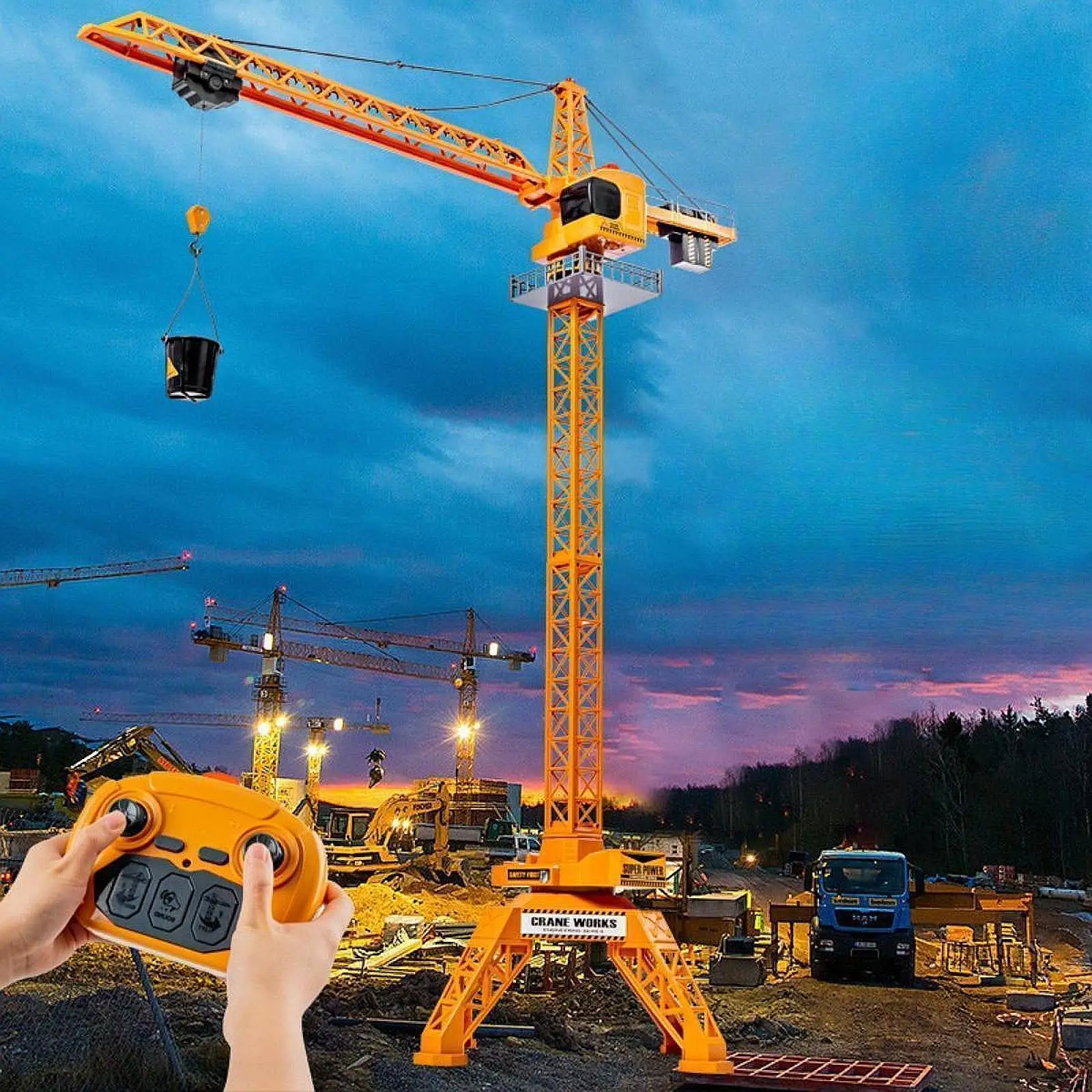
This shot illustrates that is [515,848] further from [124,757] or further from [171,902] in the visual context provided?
[171,902]

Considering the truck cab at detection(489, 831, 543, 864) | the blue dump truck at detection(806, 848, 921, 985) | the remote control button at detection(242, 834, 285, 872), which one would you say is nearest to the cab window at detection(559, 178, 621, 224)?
the blue dump truck at detection(806, 848, 921, 985)

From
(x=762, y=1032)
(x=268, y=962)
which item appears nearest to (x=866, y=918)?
(x=762, y=1032)

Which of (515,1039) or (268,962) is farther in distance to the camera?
(515,1039)

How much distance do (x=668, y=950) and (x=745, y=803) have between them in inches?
3799

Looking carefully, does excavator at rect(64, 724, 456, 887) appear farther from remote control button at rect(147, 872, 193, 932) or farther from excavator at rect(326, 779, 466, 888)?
remote control button at rect(147, 872, 193, 932)

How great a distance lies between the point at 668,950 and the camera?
1775 cm

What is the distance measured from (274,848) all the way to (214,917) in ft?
0.52

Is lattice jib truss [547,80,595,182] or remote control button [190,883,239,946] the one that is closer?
remote control button [190,883,239,946]

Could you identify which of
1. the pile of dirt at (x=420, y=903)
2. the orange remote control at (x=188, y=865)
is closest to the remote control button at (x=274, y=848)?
the orange remote control at (x=188, y=865)

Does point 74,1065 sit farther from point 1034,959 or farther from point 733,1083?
point 1034,959

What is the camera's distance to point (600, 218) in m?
22.0

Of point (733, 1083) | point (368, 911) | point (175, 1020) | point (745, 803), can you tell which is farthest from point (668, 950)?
point (745, 803)

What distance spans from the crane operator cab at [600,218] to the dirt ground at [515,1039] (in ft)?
41.6

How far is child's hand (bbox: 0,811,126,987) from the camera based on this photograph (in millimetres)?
1951
